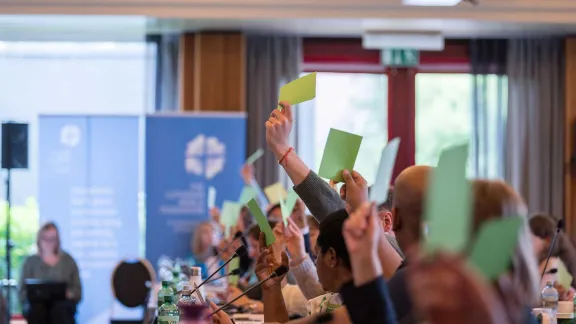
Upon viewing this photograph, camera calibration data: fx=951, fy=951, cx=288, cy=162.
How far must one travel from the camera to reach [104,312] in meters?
8.80

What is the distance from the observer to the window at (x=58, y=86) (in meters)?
9.34

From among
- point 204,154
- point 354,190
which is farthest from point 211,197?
point 354,190

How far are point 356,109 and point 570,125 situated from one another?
2106 mm

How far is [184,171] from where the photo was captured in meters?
8.62

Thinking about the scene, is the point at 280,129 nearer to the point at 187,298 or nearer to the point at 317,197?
the point at 317,197

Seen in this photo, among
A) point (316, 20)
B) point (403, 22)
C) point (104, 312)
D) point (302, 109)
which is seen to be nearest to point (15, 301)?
point (104, 312)

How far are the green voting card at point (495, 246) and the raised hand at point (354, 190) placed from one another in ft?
3.20

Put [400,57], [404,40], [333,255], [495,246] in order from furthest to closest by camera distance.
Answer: [400,57] < [404,40] < [333,255] < [495,246]

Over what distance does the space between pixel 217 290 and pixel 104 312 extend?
313 cm

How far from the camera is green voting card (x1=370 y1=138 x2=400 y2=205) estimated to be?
1.87 metres

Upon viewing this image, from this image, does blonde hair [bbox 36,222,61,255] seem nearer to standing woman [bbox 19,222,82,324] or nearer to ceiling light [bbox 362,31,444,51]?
standing woman [bbox 19,222,82,324]

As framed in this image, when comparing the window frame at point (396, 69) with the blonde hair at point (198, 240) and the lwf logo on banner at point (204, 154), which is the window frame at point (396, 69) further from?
the blonde hair at point (198, 240)

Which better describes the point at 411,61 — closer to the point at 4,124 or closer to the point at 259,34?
the point at 259,34

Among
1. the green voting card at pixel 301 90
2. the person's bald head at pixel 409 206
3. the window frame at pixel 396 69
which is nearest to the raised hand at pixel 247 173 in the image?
the window frame at pixel 396 69
